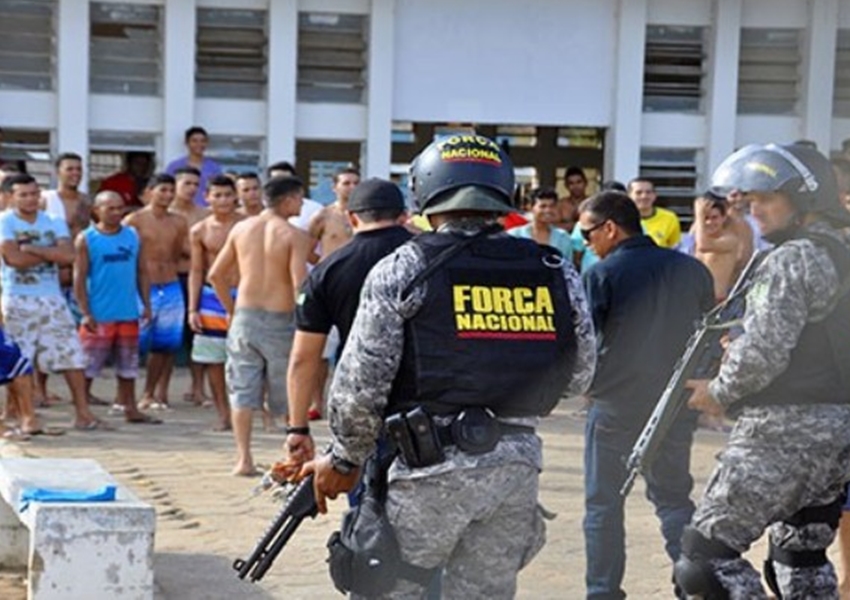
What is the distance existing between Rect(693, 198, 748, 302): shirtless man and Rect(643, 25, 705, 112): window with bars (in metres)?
5.15

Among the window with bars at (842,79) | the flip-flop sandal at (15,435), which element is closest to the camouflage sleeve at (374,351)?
the flip-flop sandal at (15,435)

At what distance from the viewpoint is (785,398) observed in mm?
5676

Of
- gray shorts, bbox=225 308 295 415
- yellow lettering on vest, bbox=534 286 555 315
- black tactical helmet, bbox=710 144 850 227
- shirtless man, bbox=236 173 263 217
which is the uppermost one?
black tactical helmet, bbox=710 144 850 227

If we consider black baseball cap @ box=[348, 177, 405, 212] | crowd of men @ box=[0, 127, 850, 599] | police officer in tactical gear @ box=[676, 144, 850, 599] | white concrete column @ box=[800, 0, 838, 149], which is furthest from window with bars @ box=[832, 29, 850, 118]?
police officer in tactical gear @ box=[676, 144, 850, 599]

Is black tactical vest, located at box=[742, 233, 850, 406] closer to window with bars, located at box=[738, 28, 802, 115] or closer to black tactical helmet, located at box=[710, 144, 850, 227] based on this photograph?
black tactical helmet, located at box=[710, 144, 850, 227]

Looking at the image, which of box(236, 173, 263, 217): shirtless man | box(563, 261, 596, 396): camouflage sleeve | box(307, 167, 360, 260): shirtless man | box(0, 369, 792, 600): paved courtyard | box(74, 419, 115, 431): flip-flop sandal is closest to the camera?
box(563, 261, 596, 396): camouflage sleeve

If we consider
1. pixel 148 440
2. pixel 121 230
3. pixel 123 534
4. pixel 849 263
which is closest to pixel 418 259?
pixel 849 263

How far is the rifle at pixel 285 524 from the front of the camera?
514 centimetres

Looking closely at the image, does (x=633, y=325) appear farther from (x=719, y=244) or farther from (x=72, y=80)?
(x=72, y=80)

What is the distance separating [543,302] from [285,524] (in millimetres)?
1097

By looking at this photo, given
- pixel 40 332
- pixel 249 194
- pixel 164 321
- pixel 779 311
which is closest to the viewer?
pixel 779 311

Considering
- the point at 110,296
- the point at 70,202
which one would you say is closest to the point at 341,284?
the point at 110,296

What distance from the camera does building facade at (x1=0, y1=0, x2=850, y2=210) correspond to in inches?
634

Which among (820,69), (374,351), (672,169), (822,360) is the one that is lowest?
(822,360)
